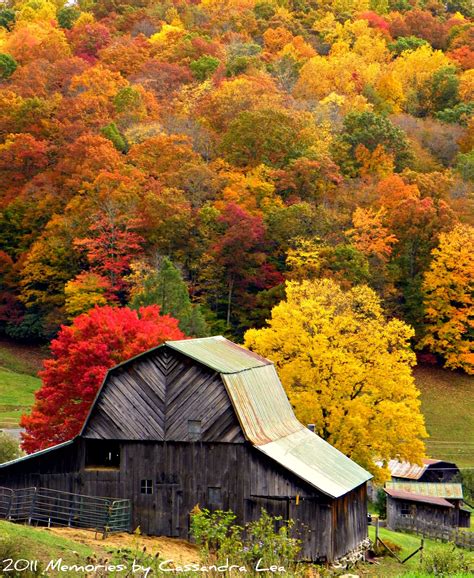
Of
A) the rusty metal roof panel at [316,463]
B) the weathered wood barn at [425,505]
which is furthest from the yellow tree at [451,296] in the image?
the rusty metal roof panel at [316,463]

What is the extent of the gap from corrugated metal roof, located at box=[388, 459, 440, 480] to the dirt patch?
85.6 ft

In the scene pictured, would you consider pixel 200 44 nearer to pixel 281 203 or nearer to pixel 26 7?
pixel 26 7

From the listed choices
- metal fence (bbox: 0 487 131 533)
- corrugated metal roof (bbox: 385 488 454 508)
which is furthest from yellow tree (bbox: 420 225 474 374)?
metal fence (bbox: 0 487 131 533)

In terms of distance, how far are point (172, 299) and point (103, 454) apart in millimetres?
29984

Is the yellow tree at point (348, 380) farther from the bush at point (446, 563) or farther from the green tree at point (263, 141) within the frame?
the green tree at point (263, 141)

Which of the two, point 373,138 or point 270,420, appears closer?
point 270,420

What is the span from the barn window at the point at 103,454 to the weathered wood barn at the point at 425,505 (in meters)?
16.6

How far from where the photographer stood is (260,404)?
131ft

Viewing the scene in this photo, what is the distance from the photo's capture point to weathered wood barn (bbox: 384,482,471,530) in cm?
5356

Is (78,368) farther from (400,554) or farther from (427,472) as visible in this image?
(427,472)

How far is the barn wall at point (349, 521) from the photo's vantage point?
1471 inches

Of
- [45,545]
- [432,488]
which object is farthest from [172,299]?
[45,545]

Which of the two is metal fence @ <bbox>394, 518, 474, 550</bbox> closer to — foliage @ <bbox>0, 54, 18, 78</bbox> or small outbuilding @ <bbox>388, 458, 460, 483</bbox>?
small outbuilding @ <bbox>388, 458, 460, 483</bbox>

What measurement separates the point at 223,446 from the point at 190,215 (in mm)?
50859
